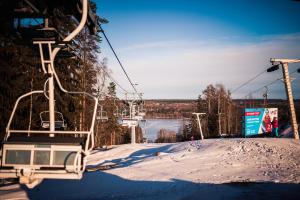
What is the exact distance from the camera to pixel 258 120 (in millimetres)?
29094

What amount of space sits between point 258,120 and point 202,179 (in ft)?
69.5

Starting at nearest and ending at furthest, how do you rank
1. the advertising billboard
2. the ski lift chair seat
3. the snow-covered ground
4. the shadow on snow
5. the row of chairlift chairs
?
the ski lift chair seat < the shadow on snow < the snow-covered ground < the advertising billboard < the row of chairlift chairs

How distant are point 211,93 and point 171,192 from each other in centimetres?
6674

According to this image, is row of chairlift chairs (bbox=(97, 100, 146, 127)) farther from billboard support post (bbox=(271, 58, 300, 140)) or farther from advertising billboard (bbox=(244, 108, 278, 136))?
billboard support post (bbox=(271, 58, 300, 140))

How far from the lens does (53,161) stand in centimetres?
509

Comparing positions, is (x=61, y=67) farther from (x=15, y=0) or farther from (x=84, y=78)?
(x=15, y=0)

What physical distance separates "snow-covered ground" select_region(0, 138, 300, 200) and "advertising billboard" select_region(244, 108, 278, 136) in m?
12.6

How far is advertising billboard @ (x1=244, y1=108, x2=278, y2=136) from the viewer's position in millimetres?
28297

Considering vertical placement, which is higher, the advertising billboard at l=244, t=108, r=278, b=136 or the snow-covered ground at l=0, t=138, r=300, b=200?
the advertising billboard at l=244, t=108, r=278, b=136

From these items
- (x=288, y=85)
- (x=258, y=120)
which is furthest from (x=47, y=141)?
(x=258, y=120)

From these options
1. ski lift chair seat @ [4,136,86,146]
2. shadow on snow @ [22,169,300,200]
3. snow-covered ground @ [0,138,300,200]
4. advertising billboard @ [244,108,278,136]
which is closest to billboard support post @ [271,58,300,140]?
snow-covered ground @ [0,138,300,200]

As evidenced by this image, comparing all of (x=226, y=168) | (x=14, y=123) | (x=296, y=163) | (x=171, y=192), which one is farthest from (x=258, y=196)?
(x=14, y=123)

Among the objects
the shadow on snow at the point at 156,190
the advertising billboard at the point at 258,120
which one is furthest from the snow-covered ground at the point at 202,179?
the advertising billboard at the point at 258,120

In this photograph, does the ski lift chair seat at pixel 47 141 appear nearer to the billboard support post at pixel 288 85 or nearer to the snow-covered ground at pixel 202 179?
the snow-covered ground at pixel 202 179
